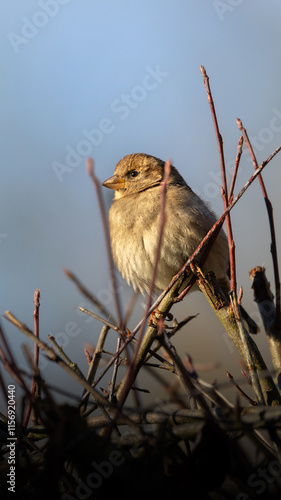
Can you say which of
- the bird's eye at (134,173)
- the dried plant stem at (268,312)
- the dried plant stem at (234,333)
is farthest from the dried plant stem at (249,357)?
the bird's eye at (134,173)

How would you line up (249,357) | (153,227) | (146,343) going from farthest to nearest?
(153,227), (146,343), (249,357)

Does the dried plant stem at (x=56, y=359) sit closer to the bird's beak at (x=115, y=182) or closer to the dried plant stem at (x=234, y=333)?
the dried plant stem at (x=234, y=333)

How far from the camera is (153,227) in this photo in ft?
12.8

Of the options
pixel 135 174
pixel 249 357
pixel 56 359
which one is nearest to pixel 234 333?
pixel 249 357

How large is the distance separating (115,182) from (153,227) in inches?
38.8

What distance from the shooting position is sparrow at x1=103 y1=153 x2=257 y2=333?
12.6 feet

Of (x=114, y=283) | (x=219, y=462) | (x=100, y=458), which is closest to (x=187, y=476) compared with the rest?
(x=219, y=462)

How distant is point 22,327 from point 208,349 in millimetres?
3615

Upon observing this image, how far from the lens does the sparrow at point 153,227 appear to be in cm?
383

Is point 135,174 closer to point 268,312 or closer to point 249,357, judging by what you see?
point 268,312

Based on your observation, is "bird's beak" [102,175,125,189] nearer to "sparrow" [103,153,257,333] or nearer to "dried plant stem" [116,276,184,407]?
"sparrow" [103,153,257,333]

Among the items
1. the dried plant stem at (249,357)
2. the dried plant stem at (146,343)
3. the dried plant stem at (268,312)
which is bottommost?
the dried plant stem at (268,312)

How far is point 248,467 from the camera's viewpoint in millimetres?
1329

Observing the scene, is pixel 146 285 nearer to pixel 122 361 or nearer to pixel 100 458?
pixel 122 361
